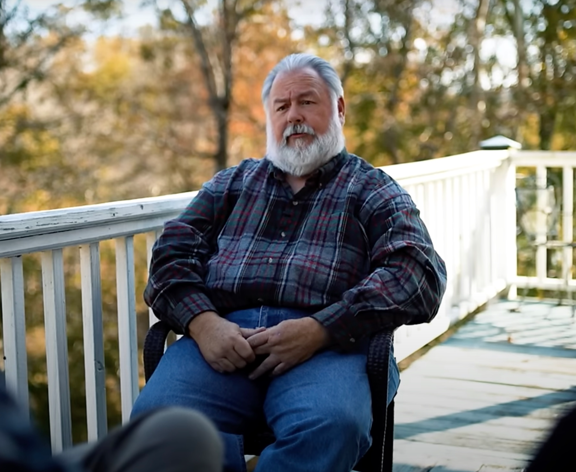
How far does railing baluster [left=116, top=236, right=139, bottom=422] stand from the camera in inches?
103

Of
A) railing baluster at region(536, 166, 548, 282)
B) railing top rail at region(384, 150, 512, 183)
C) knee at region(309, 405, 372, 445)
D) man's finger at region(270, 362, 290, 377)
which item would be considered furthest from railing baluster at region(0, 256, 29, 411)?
railing baluster at region(536, 166, 548, 282)

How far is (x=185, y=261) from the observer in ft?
8.18

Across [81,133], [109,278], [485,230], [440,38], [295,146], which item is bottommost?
[109,278]

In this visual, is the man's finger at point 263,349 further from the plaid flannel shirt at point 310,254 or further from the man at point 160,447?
the man at point 160,447

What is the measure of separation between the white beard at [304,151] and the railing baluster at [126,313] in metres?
0.50

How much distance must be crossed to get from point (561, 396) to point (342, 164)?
5.86 ft

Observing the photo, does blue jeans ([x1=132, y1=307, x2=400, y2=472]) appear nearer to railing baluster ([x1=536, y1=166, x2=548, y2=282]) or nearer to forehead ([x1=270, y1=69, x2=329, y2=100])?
forehead ([x1=270, y1=69, x2=329, y2=100])

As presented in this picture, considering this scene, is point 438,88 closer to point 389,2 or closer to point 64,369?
point 389,2

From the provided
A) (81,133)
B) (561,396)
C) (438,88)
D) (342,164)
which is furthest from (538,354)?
(81,133)

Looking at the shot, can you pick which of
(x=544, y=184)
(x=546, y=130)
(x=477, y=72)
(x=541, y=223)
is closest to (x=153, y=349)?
(x=544, y=184)

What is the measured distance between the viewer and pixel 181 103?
14422 mm

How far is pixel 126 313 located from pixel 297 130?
28.9 inches

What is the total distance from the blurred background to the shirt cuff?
23.8 feet

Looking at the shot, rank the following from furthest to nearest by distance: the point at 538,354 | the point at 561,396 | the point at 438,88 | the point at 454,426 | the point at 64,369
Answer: the point at 438,88
the point at 538,354
the point at 561,396
the point at 454,426
the point at 64,369
